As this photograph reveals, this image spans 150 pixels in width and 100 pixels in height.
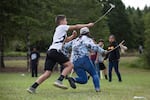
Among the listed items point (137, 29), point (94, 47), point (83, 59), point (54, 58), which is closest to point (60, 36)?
point (54, 58)

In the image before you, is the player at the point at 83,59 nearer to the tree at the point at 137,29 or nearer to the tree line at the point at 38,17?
the tree line at the point at 38,17

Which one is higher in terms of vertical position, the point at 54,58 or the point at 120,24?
the point at 54,58

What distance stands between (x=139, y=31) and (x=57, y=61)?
93761 millimetres

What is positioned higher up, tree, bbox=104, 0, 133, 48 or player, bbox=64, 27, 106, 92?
player, bbox=64, 27, 106, 92

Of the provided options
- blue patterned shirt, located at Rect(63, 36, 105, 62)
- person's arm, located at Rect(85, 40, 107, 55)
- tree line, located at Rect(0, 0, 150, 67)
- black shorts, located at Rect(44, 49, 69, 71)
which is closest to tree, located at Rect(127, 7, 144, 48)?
tree line, located at Rect(0, 0, 150, 67)

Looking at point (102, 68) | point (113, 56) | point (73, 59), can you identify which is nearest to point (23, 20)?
point (102, 68)

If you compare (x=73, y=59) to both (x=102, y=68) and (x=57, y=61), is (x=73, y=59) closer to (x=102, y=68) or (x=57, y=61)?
(x=57, y=61)

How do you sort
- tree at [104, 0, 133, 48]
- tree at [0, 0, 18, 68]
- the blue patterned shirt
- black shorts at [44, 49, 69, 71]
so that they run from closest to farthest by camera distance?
black shorts at [44, 49, 69, 71] → the blue patterned shirt → tree at [0, 0, 18, 68] → tree at [104, 0, 133, 48]

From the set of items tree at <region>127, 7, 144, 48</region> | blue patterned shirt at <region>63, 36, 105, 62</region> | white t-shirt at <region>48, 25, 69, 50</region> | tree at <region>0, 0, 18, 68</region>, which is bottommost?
tree at <region>127, 7, 144, 48</region>

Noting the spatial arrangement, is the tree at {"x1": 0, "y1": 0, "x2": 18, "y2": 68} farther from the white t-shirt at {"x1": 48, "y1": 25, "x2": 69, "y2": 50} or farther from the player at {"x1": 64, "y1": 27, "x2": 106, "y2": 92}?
the white t-shirt at {"x1": 48, "y1": 25, "x2": 69, "y2": 50}

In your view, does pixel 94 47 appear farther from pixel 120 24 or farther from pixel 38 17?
pixel 120 24

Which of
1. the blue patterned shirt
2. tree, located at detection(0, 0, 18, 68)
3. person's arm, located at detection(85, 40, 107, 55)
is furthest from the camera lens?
tree, located at detection(0, 0, 18, 68)

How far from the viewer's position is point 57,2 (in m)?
41.3

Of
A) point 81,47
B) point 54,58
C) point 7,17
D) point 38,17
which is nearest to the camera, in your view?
point 54,58
